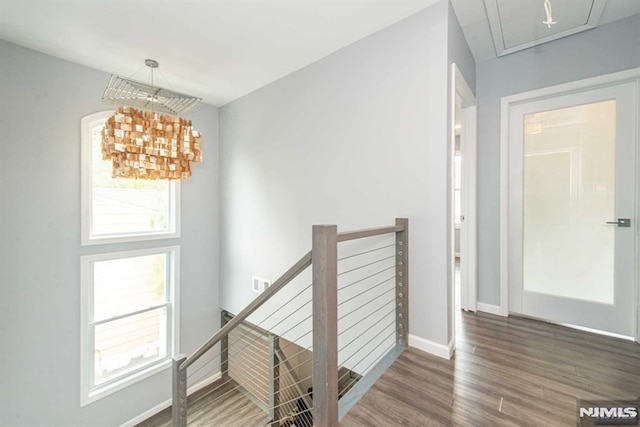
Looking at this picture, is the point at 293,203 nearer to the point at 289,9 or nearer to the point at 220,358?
the point at 289,9

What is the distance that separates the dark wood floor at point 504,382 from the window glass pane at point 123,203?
3.37 meters

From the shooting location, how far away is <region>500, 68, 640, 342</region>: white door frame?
2.04 meters

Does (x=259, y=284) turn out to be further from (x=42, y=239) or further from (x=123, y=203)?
(x=42, y=239)

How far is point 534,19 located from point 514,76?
1.72ft

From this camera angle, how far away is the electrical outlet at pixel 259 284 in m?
3.38

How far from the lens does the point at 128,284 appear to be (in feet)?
11.1

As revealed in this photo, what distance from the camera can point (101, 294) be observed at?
3.18 m

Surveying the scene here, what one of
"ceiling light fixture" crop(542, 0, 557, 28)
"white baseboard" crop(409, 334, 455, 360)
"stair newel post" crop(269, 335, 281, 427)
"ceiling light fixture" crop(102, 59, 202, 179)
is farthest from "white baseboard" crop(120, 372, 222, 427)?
"ceiling light fixture" crop(542, 0, 557, 28)

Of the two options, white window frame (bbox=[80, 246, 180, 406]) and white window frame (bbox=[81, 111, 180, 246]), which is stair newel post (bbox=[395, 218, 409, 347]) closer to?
white window frame (bbox=[80, 246, 180, 406])

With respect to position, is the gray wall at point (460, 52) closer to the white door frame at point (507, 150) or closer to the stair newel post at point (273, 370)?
the white door frame at point (507, 150)

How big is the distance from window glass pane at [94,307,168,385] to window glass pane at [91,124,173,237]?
115 cm

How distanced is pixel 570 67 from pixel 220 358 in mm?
5616

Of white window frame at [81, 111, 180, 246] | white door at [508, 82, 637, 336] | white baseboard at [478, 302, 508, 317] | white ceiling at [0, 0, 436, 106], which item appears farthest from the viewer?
white window frame at [81, 111, 180, 246]

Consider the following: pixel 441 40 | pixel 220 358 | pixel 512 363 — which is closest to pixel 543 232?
pixel 512 363
